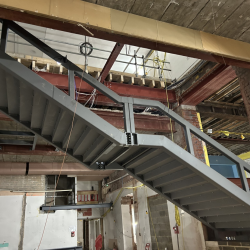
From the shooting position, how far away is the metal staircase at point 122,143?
311 centimetres

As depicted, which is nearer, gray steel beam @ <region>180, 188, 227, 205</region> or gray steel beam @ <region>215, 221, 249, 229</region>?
gray steel beam @ <region>180, 188, 227, 205</region>

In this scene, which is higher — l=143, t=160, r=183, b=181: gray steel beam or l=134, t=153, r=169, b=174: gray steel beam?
l=134, t=153, r=169, b=174: gray steel beam

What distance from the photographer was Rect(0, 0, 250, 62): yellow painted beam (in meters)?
2.82

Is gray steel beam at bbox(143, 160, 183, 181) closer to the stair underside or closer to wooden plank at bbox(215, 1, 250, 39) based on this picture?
the stair underside

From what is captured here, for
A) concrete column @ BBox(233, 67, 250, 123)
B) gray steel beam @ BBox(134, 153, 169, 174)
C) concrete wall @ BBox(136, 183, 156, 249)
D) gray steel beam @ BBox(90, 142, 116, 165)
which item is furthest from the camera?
concrete wall @ BBox(136, 183, 156, 249)

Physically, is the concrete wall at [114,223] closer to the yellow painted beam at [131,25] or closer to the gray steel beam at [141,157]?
the gray steel beam at [141,157]

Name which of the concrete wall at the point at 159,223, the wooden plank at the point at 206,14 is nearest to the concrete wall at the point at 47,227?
the concrete wall at the point at 159,223

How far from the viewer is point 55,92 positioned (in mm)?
3035

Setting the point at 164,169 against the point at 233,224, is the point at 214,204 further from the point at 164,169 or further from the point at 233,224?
the point at 164,169

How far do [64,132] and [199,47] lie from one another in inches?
104

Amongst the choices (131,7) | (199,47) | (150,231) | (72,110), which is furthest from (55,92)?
(150,231)

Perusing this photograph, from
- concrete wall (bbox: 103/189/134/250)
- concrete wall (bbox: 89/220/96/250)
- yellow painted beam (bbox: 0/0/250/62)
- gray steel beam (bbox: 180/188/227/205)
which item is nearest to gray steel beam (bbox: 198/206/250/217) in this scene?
gray steel beam (bbox: 180/188/227/205)

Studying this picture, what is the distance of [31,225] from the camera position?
9.20 m

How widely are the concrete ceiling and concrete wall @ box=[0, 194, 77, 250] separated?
350 inches
